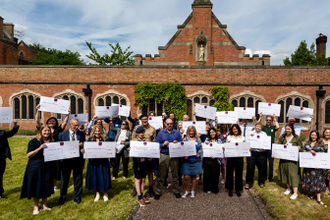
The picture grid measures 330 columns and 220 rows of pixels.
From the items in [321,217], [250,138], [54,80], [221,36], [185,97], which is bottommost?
[321,217]

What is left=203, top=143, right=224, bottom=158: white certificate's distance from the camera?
5.14 metres

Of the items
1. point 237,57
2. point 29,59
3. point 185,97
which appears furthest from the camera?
point 29,59

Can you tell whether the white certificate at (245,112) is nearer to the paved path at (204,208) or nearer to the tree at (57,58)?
the paved path at (204,208)

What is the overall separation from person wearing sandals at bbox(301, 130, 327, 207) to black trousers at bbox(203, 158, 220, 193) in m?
2.28

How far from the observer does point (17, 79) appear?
1376 centimetres

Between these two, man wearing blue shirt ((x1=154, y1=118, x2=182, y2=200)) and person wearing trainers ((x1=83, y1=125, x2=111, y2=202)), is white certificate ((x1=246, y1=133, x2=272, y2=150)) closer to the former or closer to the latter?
man wearing blue shirt ((x1=154, y1=118, x2=182, y2=200))

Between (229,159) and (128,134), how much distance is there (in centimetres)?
310

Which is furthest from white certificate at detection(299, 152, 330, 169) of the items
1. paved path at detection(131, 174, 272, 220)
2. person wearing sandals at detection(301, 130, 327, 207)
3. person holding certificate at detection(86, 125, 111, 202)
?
person holding certificate at detection(86, 125, 111, 202)

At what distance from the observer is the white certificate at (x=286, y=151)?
5047mm

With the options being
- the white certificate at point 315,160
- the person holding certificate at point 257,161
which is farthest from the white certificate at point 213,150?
the white certificate at point 315,160

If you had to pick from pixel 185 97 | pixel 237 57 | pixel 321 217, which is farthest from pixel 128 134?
pixel 237 57

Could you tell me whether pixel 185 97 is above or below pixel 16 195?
above

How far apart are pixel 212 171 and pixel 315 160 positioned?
256 cm

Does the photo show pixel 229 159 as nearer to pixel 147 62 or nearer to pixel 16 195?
pixel 16 195
